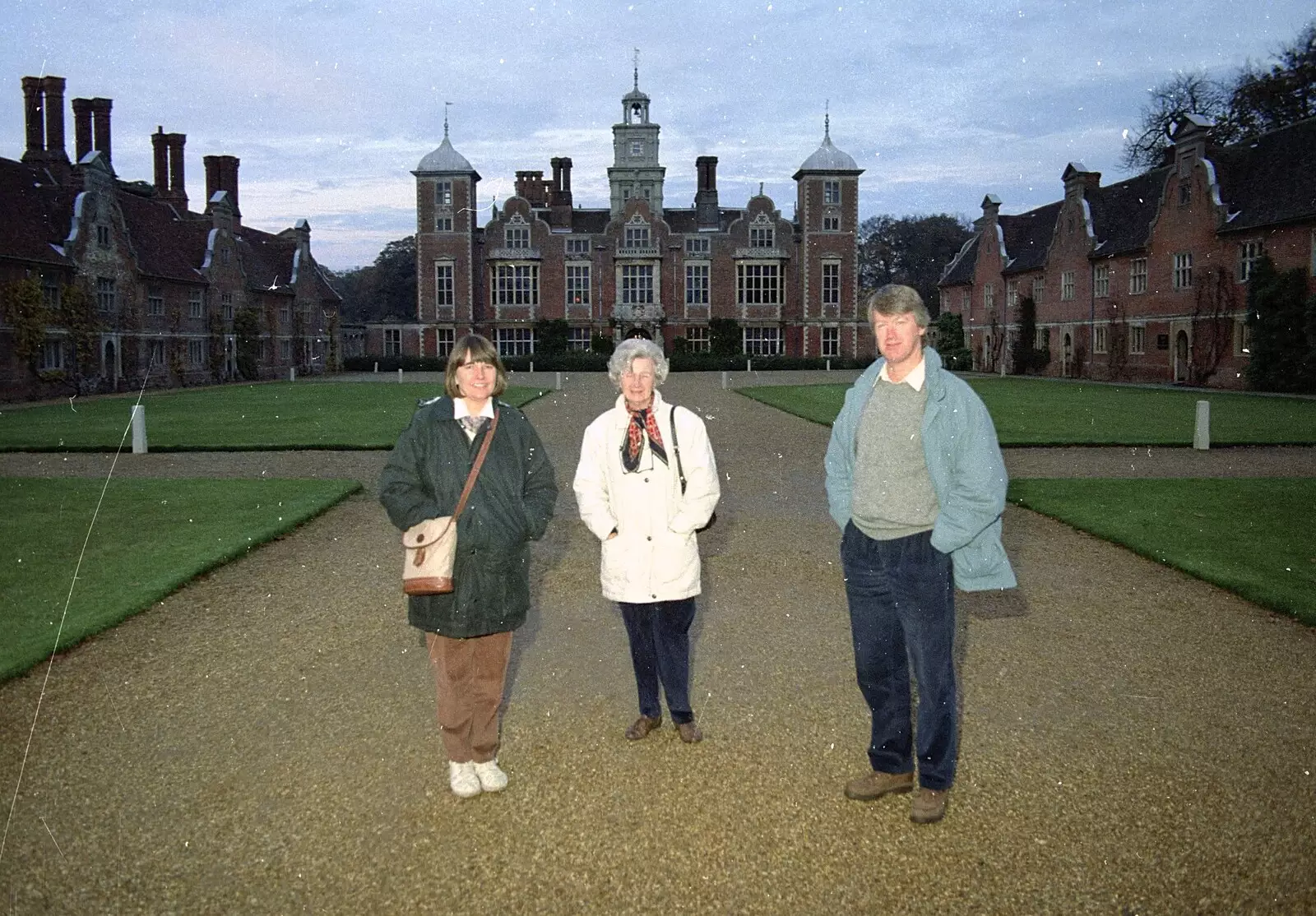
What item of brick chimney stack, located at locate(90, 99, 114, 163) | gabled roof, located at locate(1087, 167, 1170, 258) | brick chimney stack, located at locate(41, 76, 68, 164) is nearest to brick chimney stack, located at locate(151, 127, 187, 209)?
brick chimney stack, located at locate(90, 99, 114, 163)

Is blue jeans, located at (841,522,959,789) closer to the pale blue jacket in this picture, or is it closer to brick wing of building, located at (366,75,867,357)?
the pale blue jacket

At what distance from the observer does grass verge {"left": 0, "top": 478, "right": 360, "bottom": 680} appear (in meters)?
7.15

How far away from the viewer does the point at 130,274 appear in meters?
38.5

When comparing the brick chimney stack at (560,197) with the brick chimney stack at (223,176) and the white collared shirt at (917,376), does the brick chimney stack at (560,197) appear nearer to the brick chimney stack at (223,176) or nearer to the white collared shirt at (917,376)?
the brick chimney stack at (223,176)

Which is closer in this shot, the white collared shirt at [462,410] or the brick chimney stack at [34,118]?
the white collared shirt at [462,410]

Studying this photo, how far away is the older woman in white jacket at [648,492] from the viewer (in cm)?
479

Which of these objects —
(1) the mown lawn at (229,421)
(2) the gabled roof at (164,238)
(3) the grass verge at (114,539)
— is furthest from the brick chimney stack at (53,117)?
(3) the grass verge at (114,539)

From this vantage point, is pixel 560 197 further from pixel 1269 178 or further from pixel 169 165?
pixel 1269 178

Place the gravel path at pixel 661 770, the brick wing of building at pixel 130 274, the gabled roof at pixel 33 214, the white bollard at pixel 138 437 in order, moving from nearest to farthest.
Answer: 1. the gravel path at pixel 661 770
2. the white bollard at pixel 138 437
3. the gabled roof at pixel 33 214
4. the brick wing of building at pixel 130 274

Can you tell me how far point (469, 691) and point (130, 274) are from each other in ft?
128

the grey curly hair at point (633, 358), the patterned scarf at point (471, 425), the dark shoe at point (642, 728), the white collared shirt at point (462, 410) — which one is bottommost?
the dark shoe at point (642, 728)

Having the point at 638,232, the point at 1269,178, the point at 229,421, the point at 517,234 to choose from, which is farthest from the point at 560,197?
the point at 229,421

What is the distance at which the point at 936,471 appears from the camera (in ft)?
13.4

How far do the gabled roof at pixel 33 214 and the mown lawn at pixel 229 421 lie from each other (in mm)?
4680
